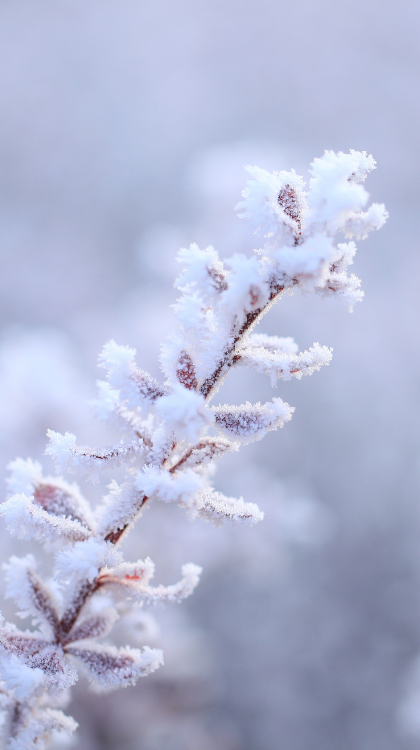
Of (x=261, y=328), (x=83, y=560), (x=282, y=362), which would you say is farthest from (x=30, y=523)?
(x=261, y=328)

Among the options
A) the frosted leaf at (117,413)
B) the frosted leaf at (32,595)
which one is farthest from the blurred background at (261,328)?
the frosted leaf at (117,413)

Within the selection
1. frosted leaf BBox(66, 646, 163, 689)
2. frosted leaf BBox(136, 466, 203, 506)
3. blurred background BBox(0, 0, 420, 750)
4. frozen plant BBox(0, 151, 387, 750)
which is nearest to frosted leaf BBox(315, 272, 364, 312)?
frozen plant BBox(0, 151, 387, 750)

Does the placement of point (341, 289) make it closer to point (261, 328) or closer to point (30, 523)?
point (30, 523)

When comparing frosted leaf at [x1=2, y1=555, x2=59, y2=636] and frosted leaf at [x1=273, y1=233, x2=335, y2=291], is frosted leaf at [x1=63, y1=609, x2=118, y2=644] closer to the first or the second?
frosted leaf at [x1=2, y1=555, x2=59, y2=636]

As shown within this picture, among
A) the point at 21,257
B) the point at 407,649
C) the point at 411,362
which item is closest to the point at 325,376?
the point at 411,362

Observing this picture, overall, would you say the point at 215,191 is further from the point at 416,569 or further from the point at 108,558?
the point at 108,558
